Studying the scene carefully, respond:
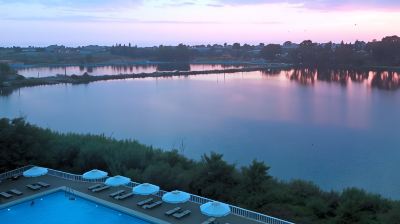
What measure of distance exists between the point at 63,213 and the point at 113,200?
0.66 metres

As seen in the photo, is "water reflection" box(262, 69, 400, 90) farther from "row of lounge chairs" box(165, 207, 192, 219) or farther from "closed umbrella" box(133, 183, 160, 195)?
"row of lounge chairs" box(165, 207, 192, 219)

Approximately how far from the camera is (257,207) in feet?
20.4

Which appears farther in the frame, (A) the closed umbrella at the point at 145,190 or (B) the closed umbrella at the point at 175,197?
(A) the closed umbrella at the point at 145,190

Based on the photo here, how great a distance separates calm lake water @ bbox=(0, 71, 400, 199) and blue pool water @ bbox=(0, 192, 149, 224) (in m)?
4.73

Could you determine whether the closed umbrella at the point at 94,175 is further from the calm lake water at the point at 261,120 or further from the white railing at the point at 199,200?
the calm lake water at the point at 261,120

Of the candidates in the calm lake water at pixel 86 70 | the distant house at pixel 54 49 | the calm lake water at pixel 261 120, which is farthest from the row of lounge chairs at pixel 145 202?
the distant house at pixel 54 49

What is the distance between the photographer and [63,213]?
213 inches

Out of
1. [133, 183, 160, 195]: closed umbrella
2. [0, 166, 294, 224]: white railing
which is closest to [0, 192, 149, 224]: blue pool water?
[133, 183, 160, 195]: closed umbrella

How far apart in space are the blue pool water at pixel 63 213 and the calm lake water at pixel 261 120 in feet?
15.5

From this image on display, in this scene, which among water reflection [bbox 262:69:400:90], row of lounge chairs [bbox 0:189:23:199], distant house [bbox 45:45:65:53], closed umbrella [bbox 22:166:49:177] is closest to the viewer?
row of lounge chairs [bbox 0:189:23:199]

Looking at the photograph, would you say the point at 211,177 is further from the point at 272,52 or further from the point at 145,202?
the point at 272,52

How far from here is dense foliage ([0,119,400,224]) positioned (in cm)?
586

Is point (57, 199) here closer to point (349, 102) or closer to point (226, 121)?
point (226, 121)

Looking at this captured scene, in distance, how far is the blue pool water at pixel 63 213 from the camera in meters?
5.20
